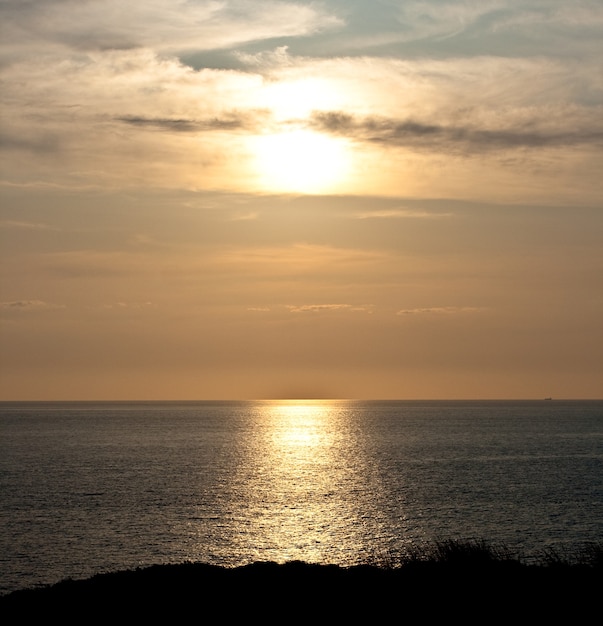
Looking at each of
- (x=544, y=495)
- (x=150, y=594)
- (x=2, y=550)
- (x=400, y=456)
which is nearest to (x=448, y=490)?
(x=544, y=495)

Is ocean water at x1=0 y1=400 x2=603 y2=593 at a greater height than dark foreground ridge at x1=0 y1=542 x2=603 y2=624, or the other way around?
dark foreground ridge at x1=0 y1=542 x2=603 y2=624

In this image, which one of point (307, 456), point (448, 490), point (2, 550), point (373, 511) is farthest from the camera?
point (307, 456)

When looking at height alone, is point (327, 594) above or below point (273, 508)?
above

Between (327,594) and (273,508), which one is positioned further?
(273,508)

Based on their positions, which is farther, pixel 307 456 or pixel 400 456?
pixel 307 456

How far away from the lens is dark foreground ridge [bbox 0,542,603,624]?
28078mm

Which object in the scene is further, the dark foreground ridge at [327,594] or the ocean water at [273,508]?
the ocean water at [273,508]

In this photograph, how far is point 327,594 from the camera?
97.7ft

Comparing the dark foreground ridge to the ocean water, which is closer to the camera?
the dark foreground ridge

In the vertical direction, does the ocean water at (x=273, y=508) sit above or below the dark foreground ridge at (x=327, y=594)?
below

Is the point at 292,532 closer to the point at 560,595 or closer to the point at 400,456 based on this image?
the point at 560,595

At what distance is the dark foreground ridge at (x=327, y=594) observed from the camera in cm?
2808

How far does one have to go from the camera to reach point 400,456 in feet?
557

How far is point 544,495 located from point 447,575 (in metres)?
69.7
